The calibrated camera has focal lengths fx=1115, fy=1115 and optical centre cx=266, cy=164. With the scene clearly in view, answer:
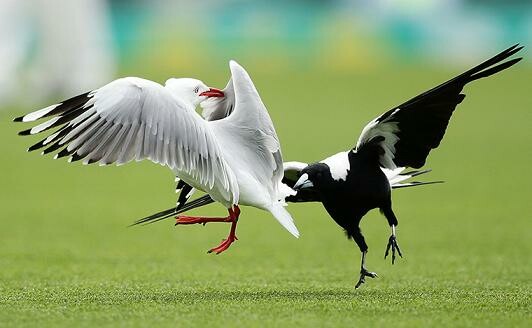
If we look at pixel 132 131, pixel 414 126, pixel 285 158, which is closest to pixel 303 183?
pixel 414 126

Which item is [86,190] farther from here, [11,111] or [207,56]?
[207,56]

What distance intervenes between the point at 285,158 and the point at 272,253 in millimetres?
5753

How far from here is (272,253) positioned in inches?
325

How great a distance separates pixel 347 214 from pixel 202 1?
20.6 m

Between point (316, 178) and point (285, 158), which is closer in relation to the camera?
point (316, 178)

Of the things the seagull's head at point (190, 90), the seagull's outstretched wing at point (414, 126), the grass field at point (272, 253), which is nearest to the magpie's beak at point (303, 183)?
the seagull's outstretched wing at point (414, 126)

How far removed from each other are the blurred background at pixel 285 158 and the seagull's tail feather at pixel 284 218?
37 cm

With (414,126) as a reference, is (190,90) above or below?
above

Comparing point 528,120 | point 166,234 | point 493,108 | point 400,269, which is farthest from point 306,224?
point 493,108

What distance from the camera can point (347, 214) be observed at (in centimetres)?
603

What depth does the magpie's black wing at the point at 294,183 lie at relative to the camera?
20.2 ft

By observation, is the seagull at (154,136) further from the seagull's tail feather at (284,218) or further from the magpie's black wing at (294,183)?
the magpie's black wing at (294,183)

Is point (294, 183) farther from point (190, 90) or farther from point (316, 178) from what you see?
point (190, 90)

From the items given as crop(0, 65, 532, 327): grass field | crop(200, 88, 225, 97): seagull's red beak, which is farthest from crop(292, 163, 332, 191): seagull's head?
crop(200, 88, 225, 97): seagull's red beak
